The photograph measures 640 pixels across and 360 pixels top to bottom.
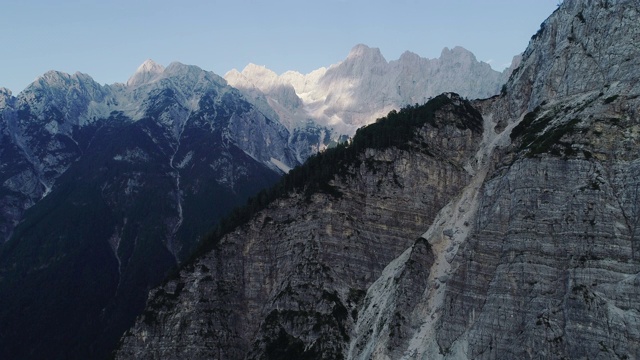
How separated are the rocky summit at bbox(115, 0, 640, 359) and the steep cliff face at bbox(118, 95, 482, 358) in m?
0.34

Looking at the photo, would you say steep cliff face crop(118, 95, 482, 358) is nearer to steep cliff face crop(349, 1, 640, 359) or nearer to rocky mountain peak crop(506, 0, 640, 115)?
steep cliff face crop(349, 1, 640, 359)

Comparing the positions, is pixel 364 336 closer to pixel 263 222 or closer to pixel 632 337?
pixel 263 222

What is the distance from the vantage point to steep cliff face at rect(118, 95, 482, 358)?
144m

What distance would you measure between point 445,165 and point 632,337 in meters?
71.4

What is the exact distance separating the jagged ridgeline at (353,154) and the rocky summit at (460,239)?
2.02ft

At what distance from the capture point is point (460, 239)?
13850cm

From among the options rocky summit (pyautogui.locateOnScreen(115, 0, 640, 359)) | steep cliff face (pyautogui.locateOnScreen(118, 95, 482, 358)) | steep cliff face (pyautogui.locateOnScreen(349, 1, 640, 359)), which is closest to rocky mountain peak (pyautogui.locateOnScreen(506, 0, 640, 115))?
steep cliff face (pyautogui.locateOnScreen(349, 1, 640, 359))

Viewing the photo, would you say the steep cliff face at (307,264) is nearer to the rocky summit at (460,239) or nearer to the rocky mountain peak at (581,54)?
the rocky summit at (460,239)

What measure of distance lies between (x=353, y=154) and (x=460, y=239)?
42436mm

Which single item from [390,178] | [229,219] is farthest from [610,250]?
[229,219]

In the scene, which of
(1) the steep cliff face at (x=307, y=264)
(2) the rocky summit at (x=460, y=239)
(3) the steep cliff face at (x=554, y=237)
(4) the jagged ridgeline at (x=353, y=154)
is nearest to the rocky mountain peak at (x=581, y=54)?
(3) the steep cliff face at (x=554, y=237)

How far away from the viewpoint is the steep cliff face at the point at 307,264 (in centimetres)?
14400

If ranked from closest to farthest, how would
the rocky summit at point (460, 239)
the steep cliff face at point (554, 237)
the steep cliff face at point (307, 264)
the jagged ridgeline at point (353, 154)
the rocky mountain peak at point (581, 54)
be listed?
the steep cliff face at point (554, 237) → the rocky summit at point (460, 239) → the rocky mountain peak at point (581, 54) → the steep cliff face at point (307, 264) → the jagged ridgeline at point (353, 154)

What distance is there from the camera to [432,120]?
174375 mm
